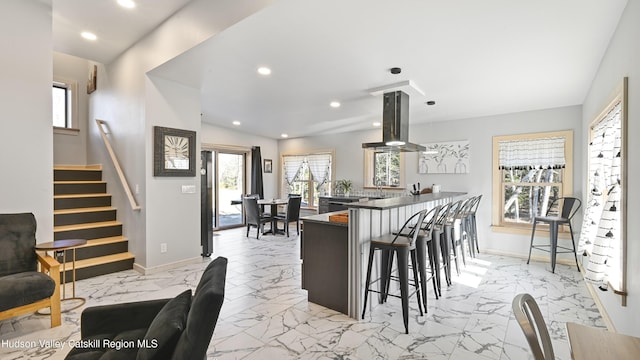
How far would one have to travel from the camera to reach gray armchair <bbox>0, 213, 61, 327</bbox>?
231cm

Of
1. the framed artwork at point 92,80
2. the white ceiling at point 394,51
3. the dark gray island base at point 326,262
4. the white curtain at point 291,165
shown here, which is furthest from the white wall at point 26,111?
the white curtain at point 291,165

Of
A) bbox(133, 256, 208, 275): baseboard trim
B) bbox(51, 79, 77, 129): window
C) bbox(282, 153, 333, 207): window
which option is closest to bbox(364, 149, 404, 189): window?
bbox(282, 153, 333, 207): window

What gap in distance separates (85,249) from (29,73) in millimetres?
2249

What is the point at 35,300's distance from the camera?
2.42 meters

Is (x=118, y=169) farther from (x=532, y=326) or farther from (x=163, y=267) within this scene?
(x=532, y=326)

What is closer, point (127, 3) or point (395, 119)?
point (127, 3)

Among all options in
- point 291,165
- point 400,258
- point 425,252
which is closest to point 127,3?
point 400,258

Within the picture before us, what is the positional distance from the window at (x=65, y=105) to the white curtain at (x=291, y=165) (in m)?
4.74

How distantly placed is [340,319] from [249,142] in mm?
6001

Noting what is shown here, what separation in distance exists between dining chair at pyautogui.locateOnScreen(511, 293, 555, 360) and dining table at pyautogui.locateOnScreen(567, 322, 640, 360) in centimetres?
8

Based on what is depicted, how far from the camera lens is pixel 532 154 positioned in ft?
16.3

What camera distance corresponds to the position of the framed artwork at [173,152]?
403 centimetres

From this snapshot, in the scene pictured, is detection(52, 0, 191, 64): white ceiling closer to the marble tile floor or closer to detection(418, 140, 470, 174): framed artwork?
the marble tile floor

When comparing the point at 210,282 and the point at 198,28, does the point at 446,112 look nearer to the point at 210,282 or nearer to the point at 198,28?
the point at 198,28
